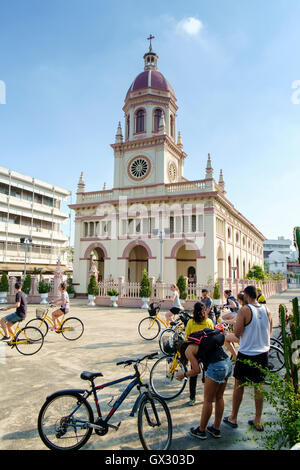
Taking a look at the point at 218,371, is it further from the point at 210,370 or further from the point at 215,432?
the point at 215,432

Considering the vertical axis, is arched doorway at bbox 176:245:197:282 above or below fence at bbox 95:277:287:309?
above

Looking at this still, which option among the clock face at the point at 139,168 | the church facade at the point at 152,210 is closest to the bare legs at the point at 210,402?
the church facade at the point at 152,210

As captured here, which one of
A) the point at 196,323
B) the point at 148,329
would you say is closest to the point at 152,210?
the point at 148,329

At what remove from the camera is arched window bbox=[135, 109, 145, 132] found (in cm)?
3052

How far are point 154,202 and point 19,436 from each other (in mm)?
24251

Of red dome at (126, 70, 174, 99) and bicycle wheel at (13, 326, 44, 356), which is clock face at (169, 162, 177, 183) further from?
bicycle wheel at (13, 326, 44, 356)

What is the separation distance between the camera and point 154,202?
2747 centimetres


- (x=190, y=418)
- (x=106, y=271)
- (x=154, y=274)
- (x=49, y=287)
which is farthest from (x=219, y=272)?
(x=190, y=418)

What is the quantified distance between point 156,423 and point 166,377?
221 centimetres

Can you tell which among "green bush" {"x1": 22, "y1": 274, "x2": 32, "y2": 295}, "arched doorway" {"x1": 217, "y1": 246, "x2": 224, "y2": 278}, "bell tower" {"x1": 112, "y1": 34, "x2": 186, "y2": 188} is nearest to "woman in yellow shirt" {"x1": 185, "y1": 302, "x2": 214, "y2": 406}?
"green bush" {"x1": 22, "y1": 274, "x2": 32, "y2": 295}

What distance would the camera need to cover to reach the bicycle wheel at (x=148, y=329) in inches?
392

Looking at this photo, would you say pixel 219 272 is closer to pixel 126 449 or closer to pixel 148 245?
pixel 148 245

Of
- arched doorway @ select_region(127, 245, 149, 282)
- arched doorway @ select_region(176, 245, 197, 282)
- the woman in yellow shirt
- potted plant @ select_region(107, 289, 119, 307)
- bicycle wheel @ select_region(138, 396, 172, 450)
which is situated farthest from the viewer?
arched doorway @ select_region(127, 245, 149, 282)

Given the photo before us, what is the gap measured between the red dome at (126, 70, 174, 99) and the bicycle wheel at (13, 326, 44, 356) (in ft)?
93.7
